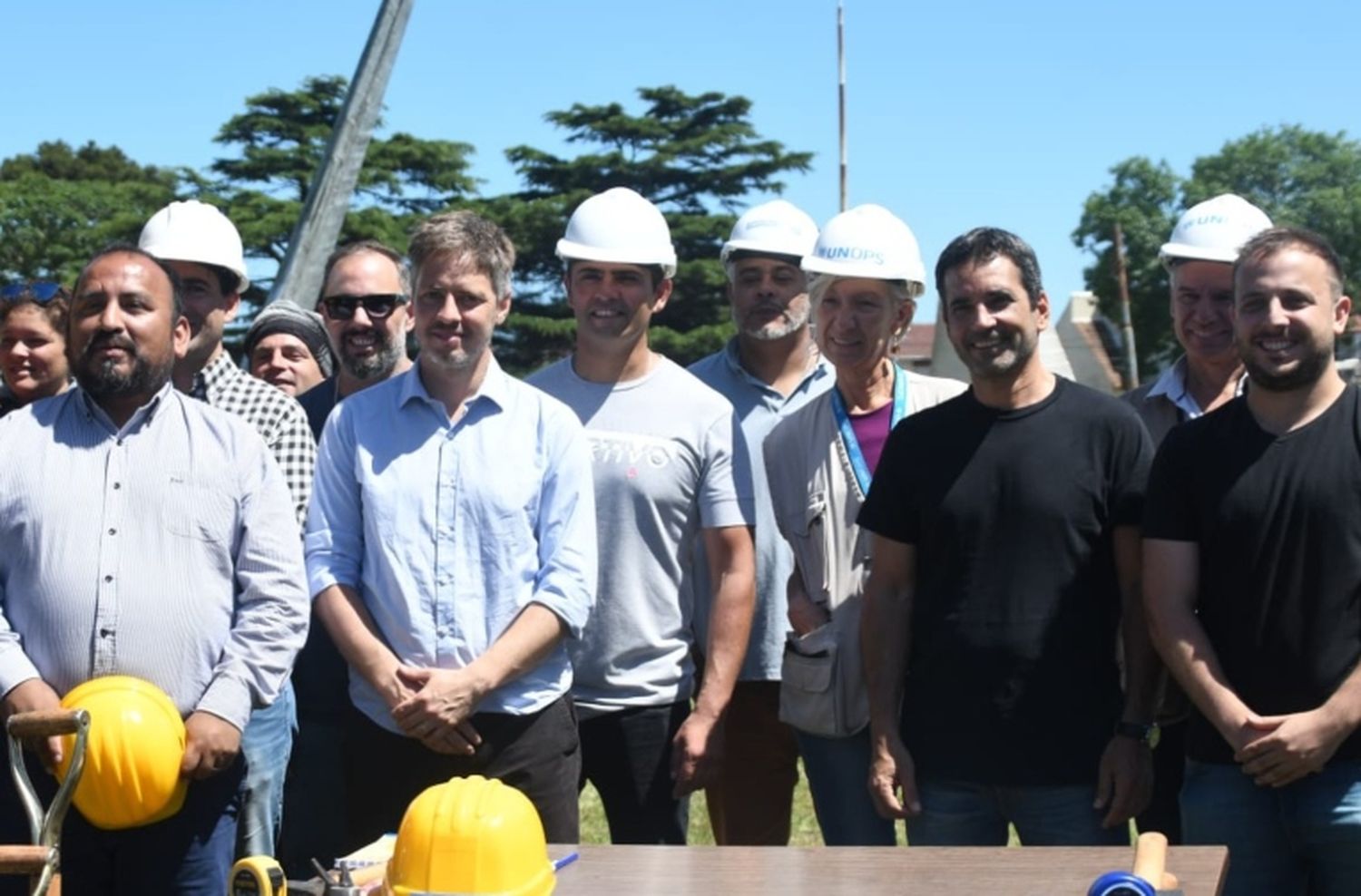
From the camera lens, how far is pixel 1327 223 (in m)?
65.2

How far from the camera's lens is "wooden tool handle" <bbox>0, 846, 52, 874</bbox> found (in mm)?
3340

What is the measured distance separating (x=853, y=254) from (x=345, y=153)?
1028 centimetres

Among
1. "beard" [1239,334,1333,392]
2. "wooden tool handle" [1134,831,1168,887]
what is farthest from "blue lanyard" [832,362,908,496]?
"wooden tool handle" [1134,831,1168,887]

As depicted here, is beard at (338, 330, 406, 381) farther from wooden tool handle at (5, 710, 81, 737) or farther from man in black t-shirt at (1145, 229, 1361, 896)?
man in black t-shirt at (1145, 229, 1361, 896)

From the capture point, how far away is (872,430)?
544 centimetres

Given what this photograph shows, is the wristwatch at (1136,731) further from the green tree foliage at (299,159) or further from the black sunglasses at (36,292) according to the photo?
the green tree foliage at (299,159)

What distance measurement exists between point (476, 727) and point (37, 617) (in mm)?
1212

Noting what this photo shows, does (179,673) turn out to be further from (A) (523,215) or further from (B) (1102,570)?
(A) (523,215)

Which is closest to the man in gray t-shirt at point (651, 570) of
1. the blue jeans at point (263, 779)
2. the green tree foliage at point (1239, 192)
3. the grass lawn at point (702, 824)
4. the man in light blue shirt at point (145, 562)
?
the blue jeans at point (263, 779)

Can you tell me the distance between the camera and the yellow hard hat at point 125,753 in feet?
13.4

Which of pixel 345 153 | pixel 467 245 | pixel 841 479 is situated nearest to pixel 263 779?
pixel 467 245

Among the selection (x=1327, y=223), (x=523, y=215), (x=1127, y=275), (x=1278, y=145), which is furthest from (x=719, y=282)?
(x=1278, y=145)

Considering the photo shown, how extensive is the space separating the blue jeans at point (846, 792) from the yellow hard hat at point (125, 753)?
1974mm

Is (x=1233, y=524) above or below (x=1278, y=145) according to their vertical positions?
below
